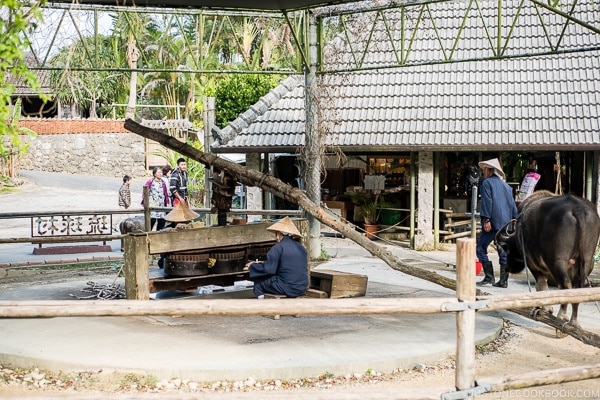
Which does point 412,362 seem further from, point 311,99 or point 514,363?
point 311,99

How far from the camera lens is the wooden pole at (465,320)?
558 centimetres

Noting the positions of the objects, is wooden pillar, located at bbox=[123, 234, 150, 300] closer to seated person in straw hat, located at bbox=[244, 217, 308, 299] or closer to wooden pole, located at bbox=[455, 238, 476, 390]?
seated person in straw hat, located at bbox=[244, 217, 308, 299]

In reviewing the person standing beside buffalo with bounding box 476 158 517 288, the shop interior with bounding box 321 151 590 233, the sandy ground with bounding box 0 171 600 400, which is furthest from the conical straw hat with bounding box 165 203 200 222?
the shop interior with bounding box 321 151 590 233

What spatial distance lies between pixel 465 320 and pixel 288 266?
4.21 m

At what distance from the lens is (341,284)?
1094 cm

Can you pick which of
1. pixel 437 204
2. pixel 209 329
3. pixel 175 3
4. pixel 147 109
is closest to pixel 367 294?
pixel 209 329

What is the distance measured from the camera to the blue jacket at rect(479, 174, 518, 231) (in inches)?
496

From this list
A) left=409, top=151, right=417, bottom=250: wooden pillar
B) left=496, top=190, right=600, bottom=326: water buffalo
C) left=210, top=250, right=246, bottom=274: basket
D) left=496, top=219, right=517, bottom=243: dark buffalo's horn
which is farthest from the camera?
left=409, top=151, right=417, bottom=250: wooden pillar

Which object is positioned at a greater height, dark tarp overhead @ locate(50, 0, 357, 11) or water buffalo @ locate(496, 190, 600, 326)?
dark tarp overhead @ locate(50, 0, 357, 11)

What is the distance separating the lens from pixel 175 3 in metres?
13.8

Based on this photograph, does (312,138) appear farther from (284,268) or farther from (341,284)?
(284,268)

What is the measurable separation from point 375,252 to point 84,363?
446 cm

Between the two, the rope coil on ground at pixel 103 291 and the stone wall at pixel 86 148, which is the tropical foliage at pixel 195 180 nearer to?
the stone wall at pixel 86 148

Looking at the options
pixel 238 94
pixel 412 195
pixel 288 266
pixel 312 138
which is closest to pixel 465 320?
pixel 288 266
